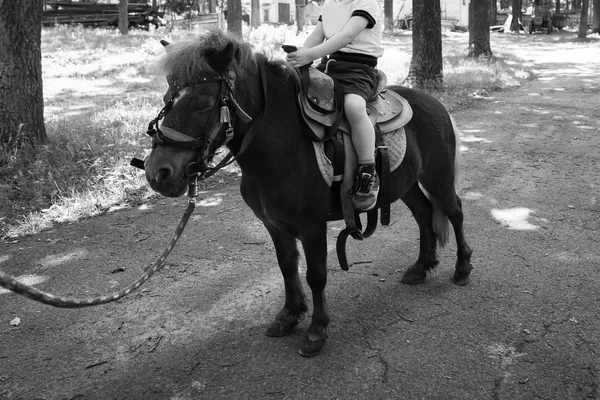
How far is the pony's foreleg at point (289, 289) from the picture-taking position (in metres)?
3.90

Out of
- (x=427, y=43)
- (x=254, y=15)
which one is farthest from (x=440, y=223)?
(x=254, y=15)

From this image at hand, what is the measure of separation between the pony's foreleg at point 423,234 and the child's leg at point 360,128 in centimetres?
125

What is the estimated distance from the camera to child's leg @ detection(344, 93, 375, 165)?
3.59 metres

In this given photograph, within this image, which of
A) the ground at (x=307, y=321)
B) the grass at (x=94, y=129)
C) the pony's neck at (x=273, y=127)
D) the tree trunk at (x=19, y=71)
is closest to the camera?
the pony's neck at (x=273, y=127)

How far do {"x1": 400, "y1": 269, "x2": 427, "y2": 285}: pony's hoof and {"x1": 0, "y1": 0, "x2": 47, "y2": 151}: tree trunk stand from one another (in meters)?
5.57

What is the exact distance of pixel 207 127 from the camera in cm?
286

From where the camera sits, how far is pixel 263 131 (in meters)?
3.32

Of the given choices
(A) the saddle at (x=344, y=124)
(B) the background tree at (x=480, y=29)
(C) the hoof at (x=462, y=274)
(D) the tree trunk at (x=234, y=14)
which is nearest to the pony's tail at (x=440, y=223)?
(C) the hoof at (x=462, y=274)

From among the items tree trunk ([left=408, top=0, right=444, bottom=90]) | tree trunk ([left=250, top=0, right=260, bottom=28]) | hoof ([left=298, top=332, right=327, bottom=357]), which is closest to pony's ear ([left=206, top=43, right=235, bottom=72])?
hoof ([left=298, top=332, right=327, bottom=357])

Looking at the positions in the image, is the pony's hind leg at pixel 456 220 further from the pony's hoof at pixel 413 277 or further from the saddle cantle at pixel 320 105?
the saddle cantle at pixel 320 105

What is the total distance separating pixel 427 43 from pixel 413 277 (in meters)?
9.86

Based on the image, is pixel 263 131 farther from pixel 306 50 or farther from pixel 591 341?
pixel 591 341

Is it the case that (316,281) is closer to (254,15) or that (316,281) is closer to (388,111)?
(388,111)

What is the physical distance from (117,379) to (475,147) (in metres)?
7.13
